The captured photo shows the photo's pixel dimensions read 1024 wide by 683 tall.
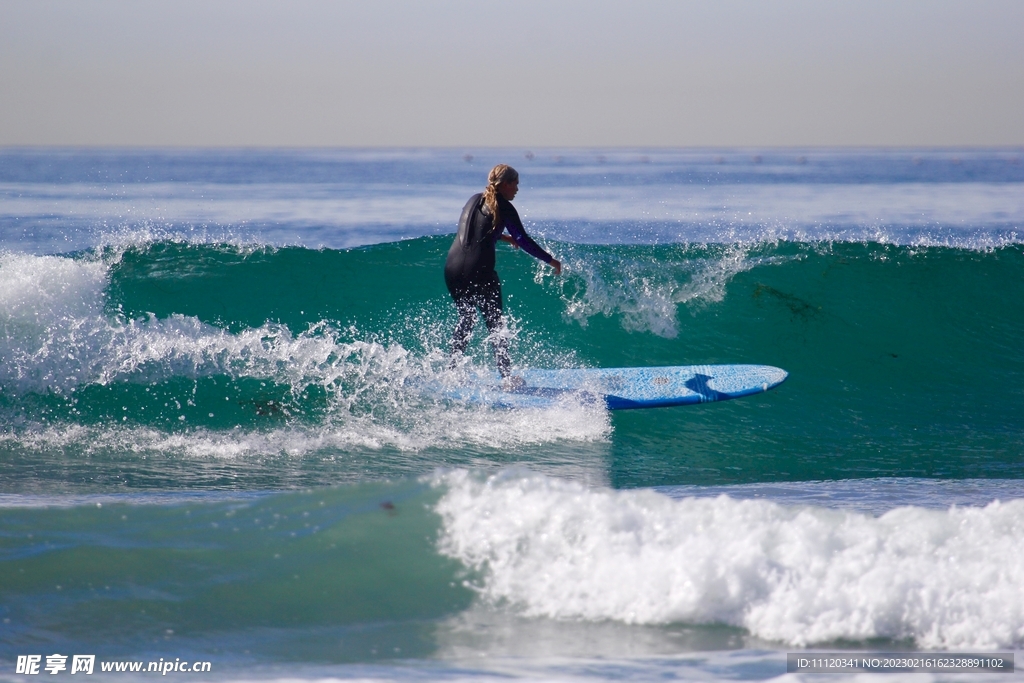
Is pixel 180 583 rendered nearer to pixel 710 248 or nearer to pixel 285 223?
pixel 710 248

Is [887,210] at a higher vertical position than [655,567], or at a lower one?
higher

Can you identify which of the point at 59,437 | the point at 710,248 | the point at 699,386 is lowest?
the point at 59,437

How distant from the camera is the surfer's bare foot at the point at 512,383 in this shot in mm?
6082

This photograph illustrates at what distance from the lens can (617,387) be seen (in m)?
6.38

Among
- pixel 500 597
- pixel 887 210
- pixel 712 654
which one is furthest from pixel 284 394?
pixel 887 210

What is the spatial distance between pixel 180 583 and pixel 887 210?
20055mm

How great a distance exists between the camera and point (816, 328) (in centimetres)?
845

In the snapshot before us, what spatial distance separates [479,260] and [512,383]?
0.93 metres

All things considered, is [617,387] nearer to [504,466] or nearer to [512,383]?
[512,383]

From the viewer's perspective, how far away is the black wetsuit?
5.80m

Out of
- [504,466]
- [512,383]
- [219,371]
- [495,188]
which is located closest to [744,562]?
[504,466]

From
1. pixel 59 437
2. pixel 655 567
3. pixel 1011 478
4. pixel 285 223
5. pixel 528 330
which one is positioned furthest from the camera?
pixel 285 223

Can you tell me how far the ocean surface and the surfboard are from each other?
0.47 feet

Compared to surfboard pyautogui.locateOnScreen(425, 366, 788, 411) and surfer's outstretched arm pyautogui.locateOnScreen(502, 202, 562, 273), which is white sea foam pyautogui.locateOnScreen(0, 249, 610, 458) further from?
surfer's outstretched arm pyautogui.locateOnScreen(502, 202, 562, 273)
